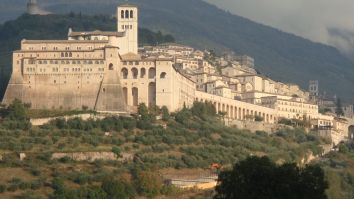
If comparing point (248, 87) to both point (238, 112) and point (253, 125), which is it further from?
point (253, 125)

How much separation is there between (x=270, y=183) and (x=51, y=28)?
82.9m

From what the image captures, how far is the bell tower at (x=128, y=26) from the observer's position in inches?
4277

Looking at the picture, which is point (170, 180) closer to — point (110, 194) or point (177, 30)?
point (110, 194)

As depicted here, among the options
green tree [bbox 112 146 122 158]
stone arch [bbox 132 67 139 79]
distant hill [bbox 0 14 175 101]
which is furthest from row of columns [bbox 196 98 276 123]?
distant hill [bbox 0 14 175 101]

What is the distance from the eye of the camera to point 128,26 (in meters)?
111

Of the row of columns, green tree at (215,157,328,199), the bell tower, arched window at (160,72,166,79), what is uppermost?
the bell tower

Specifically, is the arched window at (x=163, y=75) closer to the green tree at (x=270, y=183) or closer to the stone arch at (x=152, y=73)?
the stone arch at (x=152, y=73)

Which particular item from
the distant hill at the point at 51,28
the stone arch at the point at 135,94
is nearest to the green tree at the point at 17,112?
the stone arch at the point at 135,94

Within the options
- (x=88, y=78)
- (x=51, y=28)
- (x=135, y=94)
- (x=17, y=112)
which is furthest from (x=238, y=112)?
(x=51, y=28)

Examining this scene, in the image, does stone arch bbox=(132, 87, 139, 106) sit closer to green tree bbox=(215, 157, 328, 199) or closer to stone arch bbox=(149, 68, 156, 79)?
stone arch bbox=(149, 68, 156, 79)

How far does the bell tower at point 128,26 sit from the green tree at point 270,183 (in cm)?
4671

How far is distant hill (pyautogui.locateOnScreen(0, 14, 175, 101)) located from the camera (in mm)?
136000

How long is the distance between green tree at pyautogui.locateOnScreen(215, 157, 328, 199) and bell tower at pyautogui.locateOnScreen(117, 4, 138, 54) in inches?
1839

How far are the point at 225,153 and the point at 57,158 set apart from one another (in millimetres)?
12975
